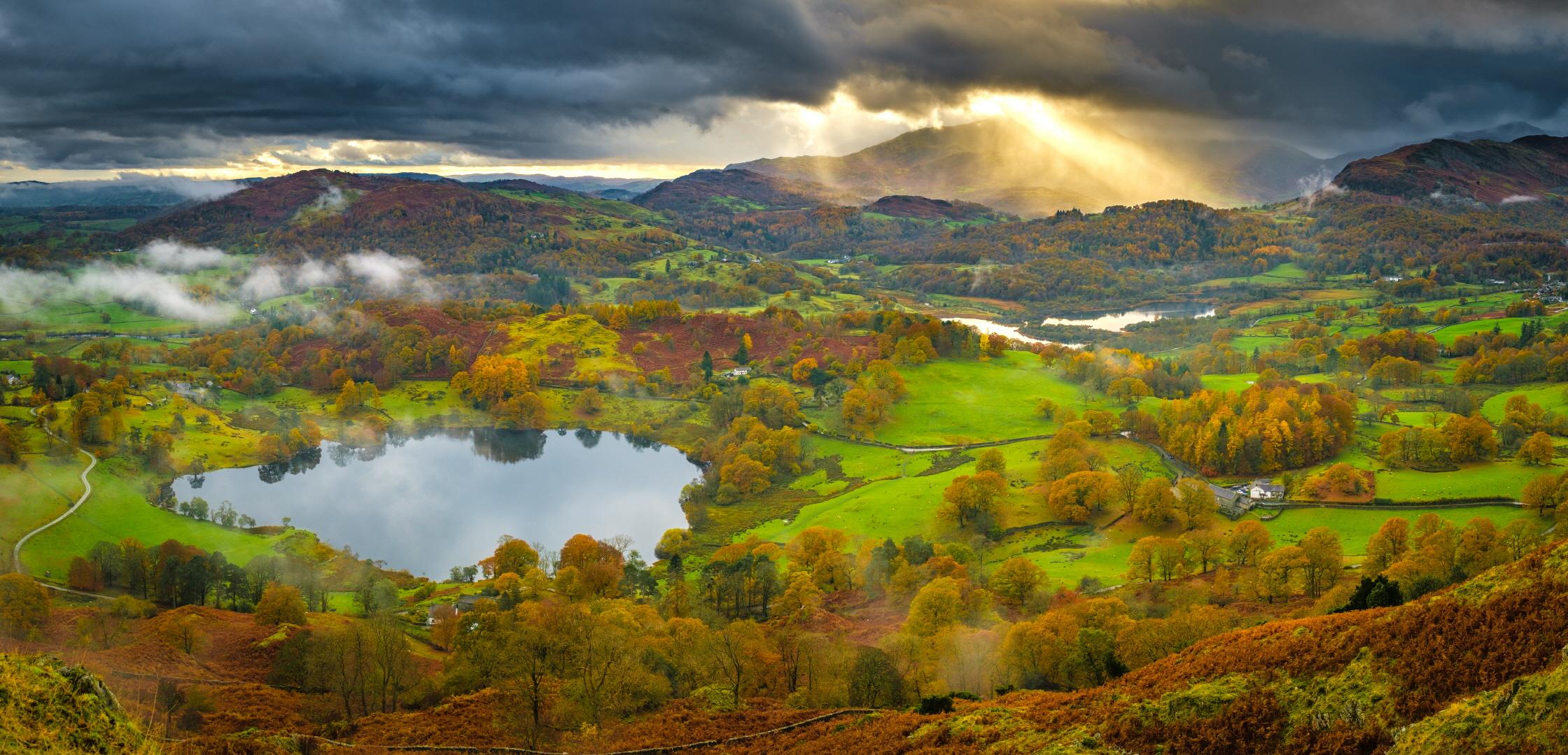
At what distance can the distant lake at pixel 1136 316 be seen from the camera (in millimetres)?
165625

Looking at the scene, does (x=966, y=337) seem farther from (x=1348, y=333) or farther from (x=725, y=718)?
(x=725, y=718)

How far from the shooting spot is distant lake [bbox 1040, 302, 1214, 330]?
166 meters

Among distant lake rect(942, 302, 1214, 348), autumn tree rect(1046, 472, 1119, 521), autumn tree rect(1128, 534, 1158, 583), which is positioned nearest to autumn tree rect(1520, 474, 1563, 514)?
autumn tree rect(1046, 472, 1119, 521)

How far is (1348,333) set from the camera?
398 ft

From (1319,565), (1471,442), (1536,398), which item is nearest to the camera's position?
(1319,565)

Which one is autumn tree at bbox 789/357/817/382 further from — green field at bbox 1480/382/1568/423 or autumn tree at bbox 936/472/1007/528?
green field at bbox 1480/382/1568/423

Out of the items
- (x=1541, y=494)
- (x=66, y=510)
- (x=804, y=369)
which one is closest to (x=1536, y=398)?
(x=1541, y=494)

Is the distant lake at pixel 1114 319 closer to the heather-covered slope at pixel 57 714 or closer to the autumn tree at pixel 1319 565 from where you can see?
the autumn tree at pixel 1319 565

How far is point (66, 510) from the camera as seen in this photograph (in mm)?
58312

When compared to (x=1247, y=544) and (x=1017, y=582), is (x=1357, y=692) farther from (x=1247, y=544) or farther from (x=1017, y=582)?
(x=1247, y=544)

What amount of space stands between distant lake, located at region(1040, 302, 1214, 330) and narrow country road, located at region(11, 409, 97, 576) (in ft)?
476

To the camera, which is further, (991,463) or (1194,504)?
(991,463)

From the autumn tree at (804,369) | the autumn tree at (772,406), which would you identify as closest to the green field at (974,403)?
the autumn tree at (772,406)

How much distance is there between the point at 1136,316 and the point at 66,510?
6909 inches
